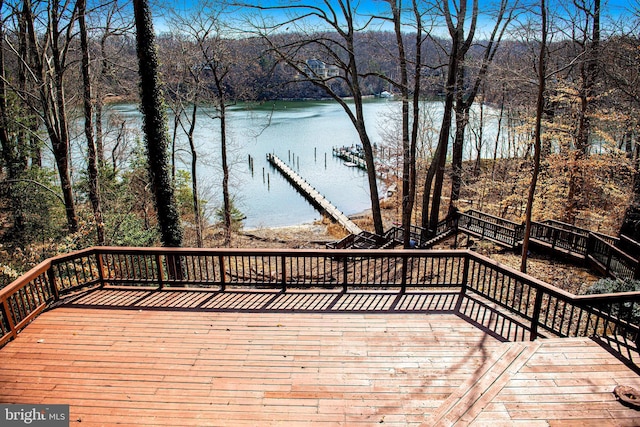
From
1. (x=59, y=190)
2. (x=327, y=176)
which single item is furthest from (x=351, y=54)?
(x=327, y=176)

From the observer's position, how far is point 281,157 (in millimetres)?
45875

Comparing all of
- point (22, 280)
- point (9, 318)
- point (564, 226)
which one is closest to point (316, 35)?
point (564, 226)

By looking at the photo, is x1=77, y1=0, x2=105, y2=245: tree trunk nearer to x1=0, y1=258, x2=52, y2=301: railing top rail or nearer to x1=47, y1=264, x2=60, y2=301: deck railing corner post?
x1=47, y1=264, x2=60, y2=301: deck railing corner post

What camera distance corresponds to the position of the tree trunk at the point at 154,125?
394 inches

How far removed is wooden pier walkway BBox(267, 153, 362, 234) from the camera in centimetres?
2558

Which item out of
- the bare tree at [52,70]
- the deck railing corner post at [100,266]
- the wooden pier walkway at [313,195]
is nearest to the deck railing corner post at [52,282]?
the deck railing corner post at [100,266]

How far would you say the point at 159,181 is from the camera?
417 inches

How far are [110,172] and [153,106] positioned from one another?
7.36 meters

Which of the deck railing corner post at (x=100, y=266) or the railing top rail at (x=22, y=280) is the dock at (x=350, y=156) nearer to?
the deck railing corner post at (x=100, y=266)

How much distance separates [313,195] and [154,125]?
2285 centimetres

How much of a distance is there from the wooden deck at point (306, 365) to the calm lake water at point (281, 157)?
13425 mm

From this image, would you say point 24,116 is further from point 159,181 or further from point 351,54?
point 351,54

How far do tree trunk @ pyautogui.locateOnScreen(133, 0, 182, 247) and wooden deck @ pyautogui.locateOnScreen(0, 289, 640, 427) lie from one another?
4779 mm

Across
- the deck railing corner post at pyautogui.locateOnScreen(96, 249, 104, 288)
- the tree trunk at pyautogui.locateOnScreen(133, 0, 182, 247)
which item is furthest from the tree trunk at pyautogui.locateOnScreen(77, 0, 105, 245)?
the deck railing corner post at pyautogui.locateOnScreen(96, 249, 104, 288)
